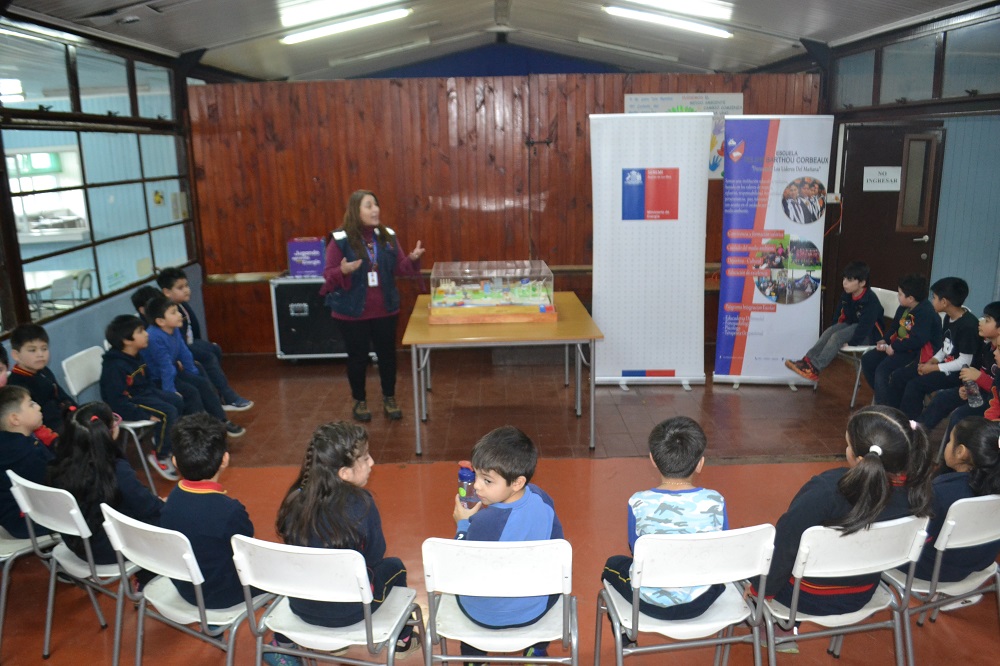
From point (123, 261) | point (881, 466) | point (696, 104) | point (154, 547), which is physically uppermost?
point (696, 104)

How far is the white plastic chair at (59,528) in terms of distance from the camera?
8.51 ft

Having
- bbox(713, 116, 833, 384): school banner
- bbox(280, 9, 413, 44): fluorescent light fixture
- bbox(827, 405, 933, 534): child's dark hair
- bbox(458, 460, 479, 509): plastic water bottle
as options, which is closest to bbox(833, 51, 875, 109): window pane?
bbox(713, 116, 833, 384): school banner

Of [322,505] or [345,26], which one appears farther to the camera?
[345,26]

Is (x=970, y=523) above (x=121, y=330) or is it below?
below

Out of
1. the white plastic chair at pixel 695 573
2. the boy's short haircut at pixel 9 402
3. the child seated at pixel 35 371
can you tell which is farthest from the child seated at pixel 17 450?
the white plastic chair at pixel 695 573

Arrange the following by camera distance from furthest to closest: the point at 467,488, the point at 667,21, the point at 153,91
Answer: the point at 667,21 → the point at 153,91 → the point at 467,488

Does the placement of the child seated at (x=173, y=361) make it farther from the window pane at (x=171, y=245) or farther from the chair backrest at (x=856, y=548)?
the chair backrest at (x=856, y=548)

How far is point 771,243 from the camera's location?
5852 millimetres

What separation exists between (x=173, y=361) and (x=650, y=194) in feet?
12.1

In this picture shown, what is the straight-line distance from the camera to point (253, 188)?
7.20m

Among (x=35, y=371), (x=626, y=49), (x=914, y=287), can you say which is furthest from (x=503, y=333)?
(x=626, y=49)

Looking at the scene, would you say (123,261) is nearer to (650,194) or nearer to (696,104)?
(650,194)

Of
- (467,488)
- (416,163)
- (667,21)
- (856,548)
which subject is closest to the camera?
(856,548)

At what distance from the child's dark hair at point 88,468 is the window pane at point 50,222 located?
2.34 m
